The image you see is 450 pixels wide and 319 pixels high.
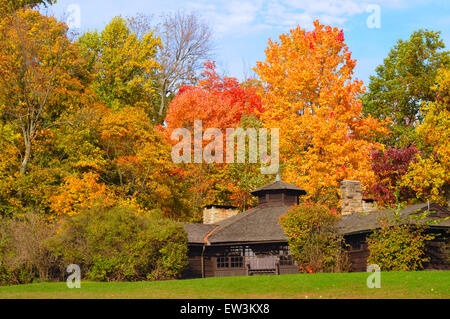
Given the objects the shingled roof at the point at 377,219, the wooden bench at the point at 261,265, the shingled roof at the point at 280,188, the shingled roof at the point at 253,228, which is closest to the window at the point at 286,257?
the wooden bench at the point at 261,265

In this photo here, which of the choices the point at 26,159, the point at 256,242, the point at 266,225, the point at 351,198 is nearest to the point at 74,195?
the point at 26,159

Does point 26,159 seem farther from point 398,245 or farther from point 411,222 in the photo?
point 411,222

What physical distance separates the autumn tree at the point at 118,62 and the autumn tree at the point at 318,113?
1130 cm

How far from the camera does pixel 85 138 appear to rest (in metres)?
39.8

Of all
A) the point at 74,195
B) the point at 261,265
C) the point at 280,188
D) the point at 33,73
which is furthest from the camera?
the point at 33,73

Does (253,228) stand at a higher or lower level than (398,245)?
higher

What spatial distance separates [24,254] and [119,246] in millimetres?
4413

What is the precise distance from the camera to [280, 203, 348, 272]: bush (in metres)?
29.0

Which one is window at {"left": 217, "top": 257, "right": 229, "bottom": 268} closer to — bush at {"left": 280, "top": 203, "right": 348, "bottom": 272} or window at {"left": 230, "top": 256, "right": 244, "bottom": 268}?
window at {"left": 230, "top": 256, "right": 244, "bottom": 268}

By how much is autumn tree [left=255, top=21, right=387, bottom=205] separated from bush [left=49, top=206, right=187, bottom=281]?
551 inches

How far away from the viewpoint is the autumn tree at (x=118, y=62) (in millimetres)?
49156

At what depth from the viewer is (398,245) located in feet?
86.5

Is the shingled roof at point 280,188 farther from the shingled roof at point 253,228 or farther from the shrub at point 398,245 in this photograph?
the shrub at point 398,245

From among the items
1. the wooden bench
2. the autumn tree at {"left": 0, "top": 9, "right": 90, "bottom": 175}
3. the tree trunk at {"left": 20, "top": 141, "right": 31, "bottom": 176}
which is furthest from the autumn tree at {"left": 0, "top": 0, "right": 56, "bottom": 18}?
the wooden bench
